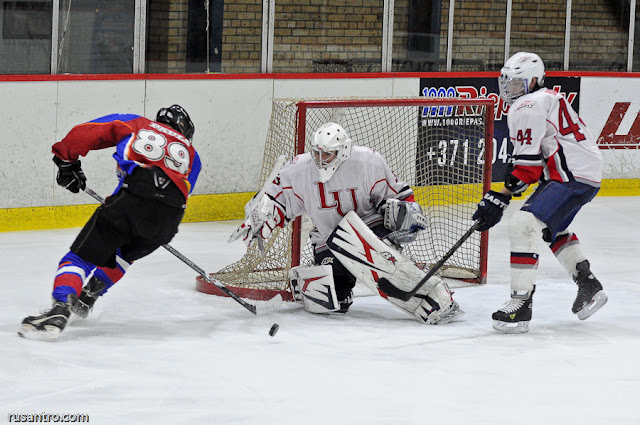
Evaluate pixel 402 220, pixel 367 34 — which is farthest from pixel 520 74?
pixel 367 34

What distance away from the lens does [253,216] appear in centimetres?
429

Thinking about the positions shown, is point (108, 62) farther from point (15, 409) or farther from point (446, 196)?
point (15, 409)

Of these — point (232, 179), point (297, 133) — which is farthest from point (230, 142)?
point (297, 133)

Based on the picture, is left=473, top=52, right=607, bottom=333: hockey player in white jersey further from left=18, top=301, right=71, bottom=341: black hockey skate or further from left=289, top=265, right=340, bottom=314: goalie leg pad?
left=18, top=301, right=71, bottom=341: black hockey skate

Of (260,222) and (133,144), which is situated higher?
(133,144)

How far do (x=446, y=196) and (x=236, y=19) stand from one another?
201cm

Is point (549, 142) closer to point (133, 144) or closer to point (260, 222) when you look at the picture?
point (260, 222)

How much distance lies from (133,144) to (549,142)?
5.44 feet

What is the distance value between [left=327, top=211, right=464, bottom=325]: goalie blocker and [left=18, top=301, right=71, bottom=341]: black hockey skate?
1.14 metres

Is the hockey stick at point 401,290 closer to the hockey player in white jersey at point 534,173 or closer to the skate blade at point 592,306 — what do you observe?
the hockey player in white jersey at point 534,173

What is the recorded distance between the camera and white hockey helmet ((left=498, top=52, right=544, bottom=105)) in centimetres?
420

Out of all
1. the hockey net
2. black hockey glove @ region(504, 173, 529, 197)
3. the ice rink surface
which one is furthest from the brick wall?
black hockey glove @ region(504, 173, 529, 197)

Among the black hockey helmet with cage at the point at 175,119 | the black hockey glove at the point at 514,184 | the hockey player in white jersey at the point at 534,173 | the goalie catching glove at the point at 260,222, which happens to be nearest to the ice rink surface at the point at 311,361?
the hockey player in white jersey at the point at 534,173

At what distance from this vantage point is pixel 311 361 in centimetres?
367
